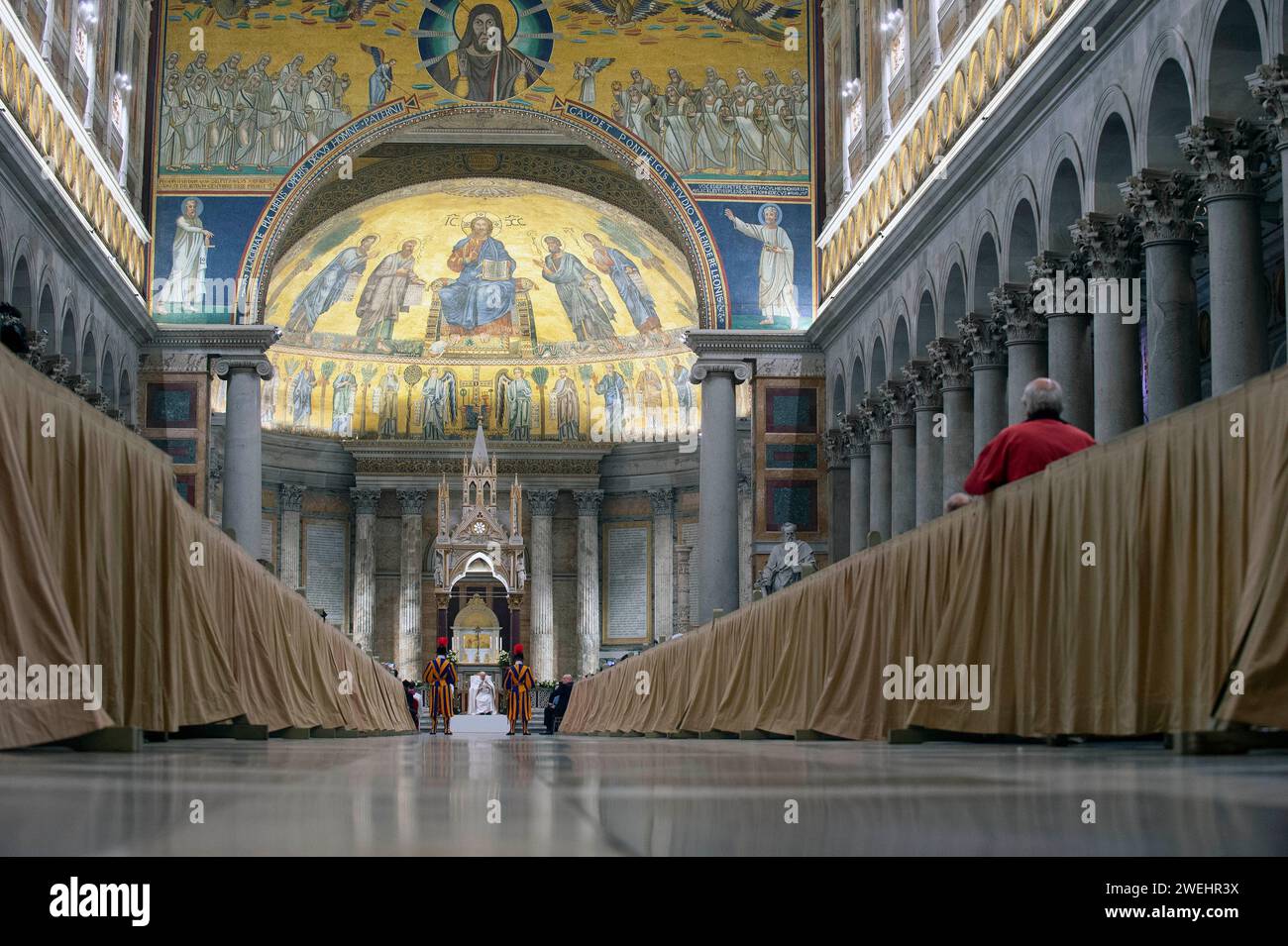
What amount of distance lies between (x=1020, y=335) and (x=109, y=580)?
1651 cm

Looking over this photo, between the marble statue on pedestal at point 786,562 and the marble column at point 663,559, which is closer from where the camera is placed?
the marble statue on pedestal at point 786,562

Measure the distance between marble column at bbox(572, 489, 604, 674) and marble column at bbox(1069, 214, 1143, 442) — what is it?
27656 millimetres

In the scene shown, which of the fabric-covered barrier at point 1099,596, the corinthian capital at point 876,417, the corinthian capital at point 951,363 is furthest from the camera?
the corinthian capital at point 876,417

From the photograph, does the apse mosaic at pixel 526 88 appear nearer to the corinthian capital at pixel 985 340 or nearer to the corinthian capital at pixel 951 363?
the corinthian capital at pixel 951 363

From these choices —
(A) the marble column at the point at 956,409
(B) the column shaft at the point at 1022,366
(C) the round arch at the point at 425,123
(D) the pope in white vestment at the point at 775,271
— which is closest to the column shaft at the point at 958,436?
(A) the marble column at the point at 956,409

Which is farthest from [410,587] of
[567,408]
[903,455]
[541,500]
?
[903,455]

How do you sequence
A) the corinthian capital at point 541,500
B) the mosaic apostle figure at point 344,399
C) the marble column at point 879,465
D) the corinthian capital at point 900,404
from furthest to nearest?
the corinthian capital at point 541,500, the mosaic apostle figure at point 344,399, the marble column at point 879,465, the corinthian capital at point 900,404

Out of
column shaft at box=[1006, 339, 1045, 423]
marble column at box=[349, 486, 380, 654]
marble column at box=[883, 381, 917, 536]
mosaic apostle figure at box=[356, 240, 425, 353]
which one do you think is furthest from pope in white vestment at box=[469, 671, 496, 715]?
column shaft at box=[1006, 339, 1045, 423]

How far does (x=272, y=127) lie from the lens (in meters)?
34.6

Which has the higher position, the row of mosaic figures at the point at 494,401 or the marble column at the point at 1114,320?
the row of mosaic figures at the point at 494,401

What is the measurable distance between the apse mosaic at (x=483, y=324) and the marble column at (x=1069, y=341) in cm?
2036

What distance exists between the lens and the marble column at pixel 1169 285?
1816 centimetres
